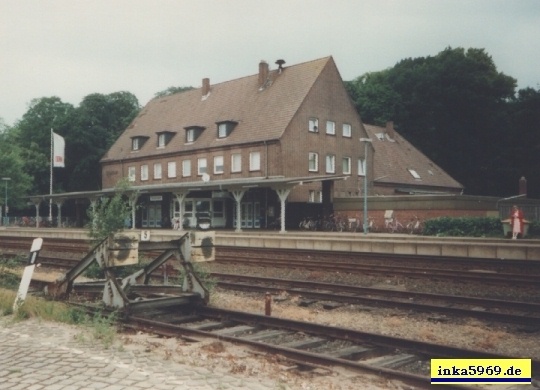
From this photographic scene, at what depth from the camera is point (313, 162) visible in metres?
42.6

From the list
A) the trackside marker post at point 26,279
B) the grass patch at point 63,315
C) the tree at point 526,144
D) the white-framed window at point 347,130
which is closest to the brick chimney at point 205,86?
the white-framed window at point 347,130

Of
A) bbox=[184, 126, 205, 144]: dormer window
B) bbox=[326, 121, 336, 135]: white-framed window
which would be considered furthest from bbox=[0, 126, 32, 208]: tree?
bbox=[326, 121, 336, 135]: white-framed window

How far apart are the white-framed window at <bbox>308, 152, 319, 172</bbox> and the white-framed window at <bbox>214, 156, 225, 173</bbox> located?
6.90 meters

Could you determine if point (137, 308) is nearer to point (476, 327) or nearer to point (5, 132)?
point (476, 327)

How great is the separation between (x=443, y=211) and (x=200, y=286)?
943 inches

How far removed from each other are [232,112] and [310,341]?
1555 inches

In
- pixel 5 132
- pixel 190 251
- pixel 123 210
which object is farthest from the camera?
pixel 5 132

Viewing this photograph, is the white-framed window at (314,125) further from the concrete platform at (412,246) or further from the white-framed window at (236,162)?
the concrete platform at (412,246)

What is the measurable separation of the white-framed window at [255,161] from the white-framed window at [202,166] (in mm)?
5133

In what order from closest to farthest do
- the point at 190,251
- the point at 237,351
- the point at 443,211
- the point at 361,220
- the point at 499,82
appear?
1. the point at 237,351
2. the point at 190,251
3. the point at 443,211
4. the point at 361,220
5. the point at 499,82

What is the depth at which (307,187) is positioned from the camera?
1602 inches

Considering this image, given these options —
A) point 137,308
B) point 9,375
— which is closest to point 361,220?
point 137,308

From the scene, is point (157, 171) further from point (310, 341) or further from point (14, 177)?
point (310, 341)

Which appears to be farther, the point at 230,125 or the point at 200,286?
the point at 230,125
